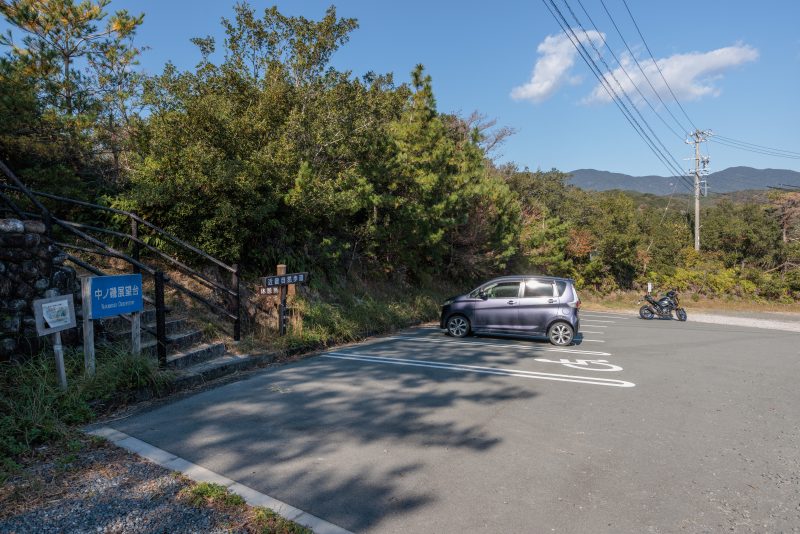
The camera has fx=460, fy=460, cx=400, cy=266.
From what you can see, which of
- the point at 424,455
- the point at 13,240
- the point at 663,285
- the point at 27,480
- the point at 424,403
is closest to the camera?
the point at 27,480

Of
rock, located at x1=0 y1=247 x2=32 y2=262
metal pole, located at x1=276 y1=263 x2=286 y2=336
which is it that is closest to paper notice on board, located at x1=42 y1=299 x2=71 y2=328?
rock, located at x1=0 y1=247 x2=32 y2=262

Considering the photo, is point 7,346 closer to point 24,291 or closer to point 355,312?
point 24,291

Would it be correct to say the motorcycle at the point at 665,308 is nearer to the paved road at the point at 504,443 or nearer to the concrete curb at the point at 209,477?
the paved road at the point at 504,443

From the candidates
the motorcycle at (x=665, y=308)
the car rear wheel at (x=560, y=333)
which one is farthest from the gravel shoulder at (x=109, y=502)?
the motorcycle at (x=665, y=308)

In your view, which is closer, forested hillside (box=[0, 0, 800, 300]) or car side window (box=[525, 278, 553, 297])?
forested hillside (box=[0, 0, 800, 300])

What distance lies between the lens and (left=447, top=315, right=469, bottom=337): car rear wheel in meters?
11.6

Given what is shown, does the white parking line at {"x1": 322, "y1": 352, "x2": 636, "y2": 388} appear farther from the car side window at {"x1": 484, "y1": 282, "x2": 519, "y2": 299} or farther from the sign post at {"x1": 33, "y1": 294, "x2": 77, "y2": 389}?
the sign post at {"x1": 33, "y1": 294, "x2": 77, "y2": 389}

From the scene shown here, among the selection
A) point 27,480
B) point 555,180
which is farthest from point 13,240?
point 555,180

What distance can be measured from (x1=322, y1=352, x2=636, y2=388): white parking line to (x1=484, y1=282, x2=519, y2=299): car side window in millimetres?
3551

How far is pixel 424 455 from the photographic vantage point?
4.31 meters

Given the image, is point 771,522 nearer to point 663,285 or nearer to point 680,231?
point 663,285

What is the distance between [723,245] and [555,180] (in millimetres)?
14102

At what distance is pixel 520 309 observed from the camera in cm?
1089

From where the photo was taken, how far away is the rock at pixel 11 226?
5.21 m
